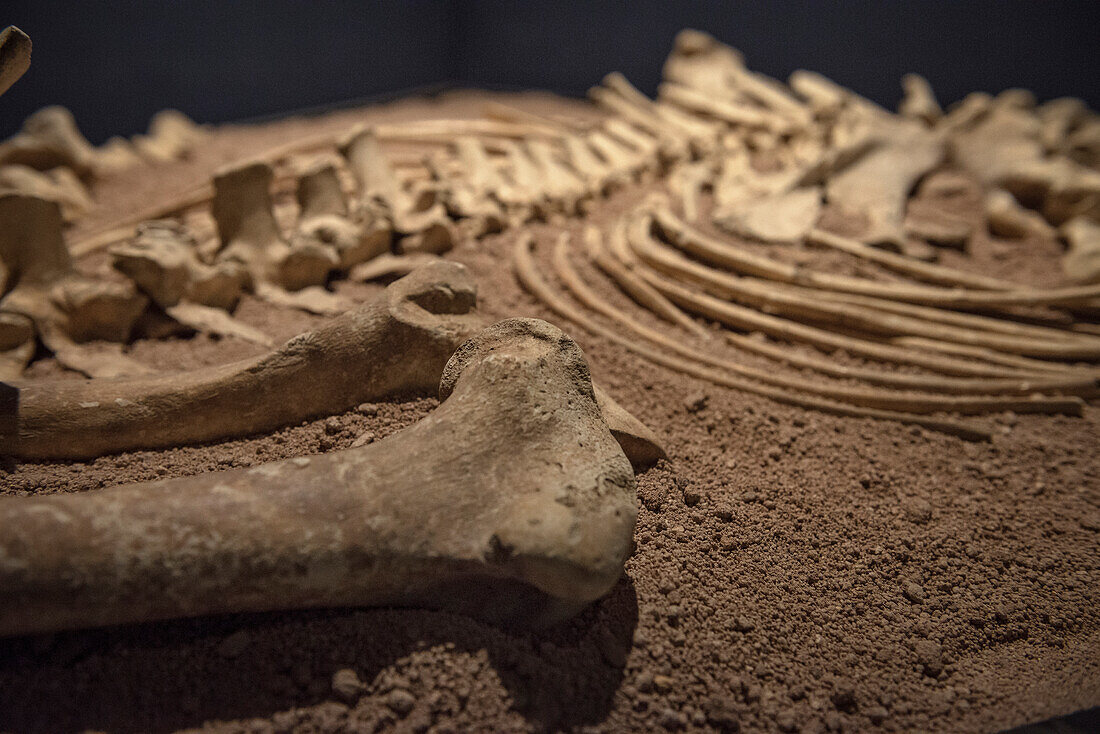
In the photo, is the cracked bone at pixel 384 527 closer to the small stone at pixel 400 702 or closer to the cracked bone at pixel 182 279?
the small stone at pixel 400 702

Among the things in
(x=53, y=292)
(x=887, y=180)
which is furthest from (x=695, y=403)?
(x=887, y=180)

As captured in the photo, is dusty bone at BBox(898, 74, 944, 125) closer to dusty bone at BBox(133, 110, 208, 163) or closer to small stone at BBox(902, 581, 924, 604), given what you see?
small stone at BBox(902, 581, 924, 604)

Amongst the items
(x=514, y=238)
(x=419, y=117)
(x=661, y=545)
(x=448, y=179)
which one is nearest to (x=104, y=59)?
(x=419, y=117)

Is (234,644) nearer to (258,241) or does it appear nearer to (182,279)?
(182,279)

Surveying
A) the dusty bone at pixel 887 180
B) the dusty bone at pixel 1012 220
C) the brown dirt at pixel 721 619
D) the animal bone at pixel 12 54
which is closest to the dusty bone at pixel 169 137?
the brown dirt at pixel 721 619

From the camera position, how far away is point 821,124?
197 inches

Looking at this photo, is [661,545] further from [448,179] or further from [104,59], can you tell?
[104,59]

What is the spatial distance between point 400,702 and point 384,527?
1.22 feet

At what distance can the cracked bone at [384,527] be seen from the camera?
135cm

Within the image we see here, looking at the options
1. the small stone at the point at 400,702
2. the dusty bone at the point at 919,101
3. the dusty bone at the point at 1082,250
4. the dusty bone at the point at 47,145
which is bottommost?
the small stone at the point at 400,702

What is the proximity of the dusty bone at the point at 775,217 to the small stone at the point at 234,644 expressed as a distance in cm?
292

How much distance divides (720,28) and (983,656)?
6.53 m

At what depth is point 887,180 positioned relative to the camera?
4.20 metres

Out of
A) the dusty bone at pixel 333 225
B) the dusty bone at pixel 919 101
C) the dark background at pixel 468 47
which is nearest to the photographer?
the dusty bone at pixel 333 225
